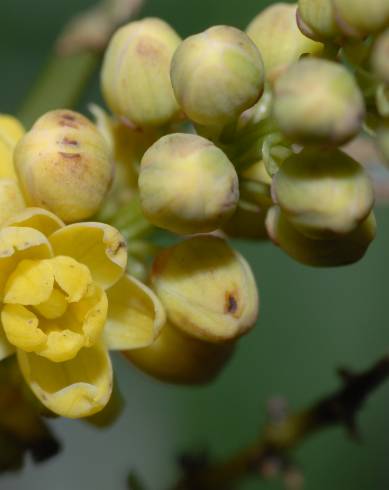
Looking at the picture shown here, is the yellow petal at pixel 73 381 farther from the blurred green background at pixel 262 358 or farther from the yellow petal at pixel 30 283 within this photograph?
the blurred green background at pixel 262 358

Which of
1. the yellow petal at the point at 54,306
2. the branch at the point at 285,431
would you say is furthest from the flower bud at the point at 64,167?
the branch at the point at 285,431

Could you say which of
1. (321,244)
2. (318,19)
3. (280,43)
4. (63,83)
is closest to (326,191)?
(321,244)

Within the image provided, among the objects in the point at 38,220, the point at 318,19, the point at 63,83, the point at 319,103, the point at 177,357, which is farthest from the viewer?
the point at 63,83

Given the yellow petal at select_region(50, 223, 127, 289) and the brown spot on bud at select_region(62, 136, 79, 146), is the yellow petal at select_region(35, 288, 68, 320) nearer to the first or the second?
the yellow petal at select_region(50, 223, 127, 289)

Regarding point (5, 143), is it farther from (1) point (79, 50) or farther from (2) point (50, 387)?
(1) point (79, 50)

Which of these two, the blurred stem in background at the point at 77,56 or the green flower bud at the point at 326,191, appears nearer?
the green flower bud at the point at 326,191

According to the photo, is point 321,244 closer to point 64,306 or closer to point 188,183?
point 188,183
